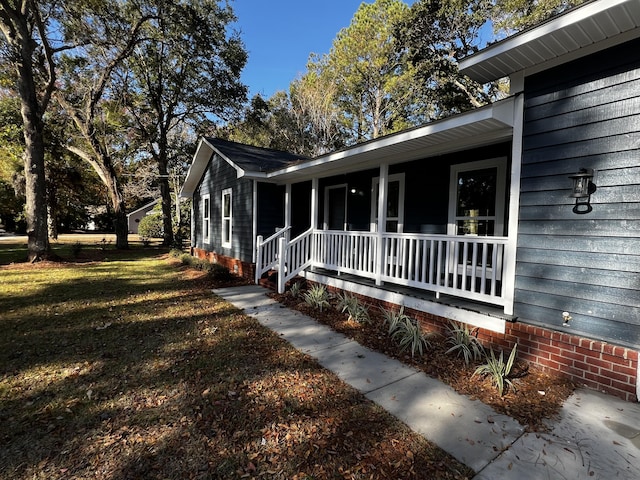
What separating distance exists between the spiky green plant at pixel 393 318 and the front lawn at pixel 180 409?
1375 mm

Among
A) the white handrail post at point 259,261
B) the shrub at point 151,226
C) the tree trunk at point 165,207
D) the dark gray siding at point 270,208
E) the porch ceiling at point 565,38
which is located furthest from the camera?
the shrub at point 151,226

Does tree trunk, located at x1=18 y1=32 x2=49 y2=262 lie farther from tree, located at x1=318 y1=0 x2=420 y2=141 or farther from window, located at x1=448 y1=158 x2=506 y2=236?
tree, located at x1=318 y1=0 x2=420 y2=141

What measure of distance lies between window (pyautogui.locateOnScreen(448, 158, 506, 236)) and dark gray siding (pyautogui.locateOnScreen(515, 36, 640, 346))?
5.37ft

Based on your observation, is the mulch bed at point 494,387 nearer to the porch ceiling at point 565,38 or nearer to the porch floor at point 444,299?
the porch floor at point 444,299

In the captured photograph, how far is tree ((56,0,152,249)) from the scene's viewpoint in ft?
38.7

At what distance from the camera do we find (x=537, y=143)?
3447mm

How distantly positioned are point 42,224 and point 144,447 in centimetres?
1111

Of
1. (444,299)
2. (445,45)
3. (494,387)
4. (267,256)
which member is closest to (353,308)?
(444,299)

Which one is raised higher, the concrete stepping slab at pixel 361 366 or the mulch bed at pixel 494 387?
the mulch bed at pixel 494 387

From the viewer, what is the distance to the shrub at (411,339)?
390 centimetres

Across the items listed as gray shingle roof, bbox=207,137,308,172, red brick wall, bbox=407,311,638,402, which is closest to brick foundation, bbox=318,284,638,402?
red brick wall, bbox=407,311,638,402

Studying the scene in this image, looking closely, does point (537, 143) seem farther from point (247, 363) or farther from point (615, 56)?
point (247, 363)

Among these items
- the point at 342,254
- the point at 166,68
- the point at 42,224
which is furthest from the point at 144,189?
the point at 342,254

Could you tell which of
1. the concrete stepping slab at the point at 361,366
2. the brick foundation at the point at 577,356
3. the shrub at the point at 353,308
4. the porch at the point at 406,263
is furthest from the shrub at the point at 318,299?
the brick foundation at the point at 577,356
